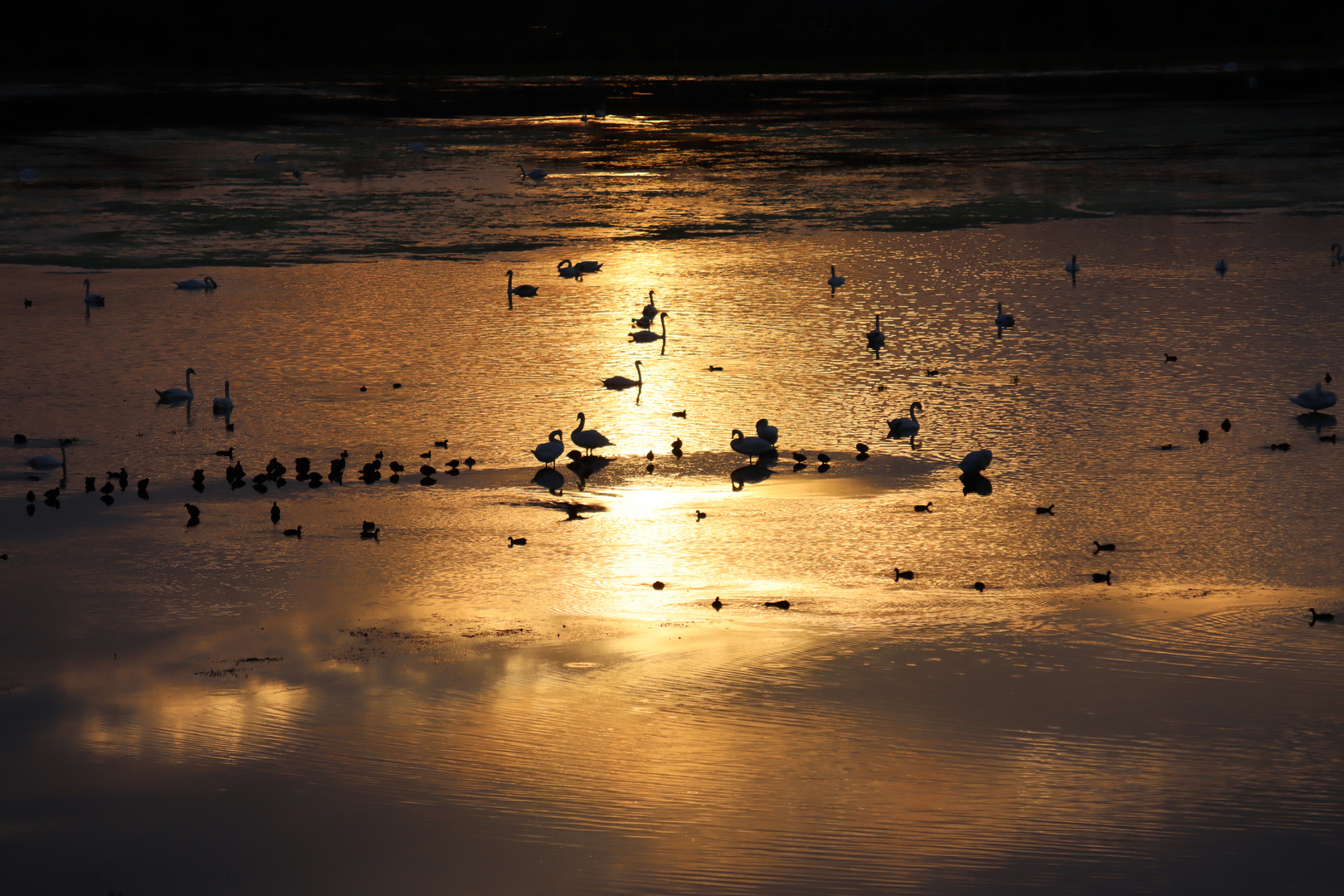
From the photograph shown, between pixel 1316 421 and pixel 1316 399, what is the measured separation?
0.63 ft

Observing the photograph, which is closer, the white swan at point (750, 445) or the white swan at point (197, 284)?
the white swan at point (750, 445)

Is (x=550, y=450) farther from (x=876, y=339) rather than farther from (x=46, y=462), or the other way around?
(x=876, y=339)

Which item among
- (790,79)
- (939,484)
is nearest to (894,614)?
(939,484)

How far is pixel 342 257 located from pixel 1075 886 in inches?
674

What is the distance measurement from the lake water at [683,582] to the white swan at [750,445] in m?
0.14

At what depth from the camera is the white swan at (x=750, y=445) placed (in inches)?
452

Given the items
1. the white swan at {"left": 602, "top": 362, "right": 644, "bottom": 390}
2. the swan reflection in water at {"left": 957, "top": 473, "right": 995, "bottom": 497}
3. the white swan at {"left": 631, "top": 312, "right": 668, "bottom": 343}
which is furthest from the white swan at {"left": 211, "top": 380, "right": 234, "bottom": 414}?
the swan reflection in water at {"left": 957, "top": 473, "right": 995, "bottom": 497}

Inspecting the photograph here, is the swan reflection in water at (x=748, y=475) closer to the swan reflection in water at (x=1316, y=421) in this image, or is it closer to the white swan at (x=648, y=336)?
the white swan at (x=648, y=336)

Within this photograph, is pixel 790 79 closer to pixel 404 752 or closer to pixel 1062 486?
pixel 1062 486

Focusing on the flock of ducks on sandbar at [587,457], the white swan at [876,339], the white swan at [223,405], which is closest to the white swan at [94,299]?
the flock of ducks on sandbar at [587,457]

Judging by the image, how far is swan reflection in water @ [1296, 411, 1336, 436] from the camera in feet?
40.3

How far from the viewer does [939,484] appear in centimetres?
1102

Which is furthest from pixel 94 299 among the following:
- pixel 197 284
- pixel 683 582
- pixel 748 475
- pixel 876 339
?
pixel 683 582

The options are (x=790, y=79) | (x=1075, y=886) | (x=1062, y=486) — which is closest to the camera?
(x=1075, y=886)
